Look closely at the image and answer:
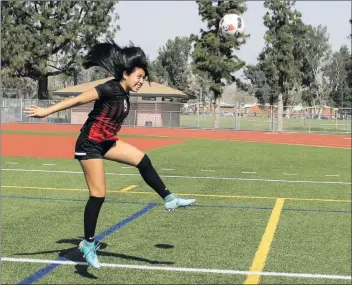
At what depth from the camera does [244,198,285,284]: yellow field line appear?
5.13 m

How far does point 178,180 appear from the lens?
504 inches

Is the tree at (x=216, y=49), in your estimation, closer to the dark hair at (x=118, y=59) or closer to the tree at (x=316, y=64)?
the dark hair at (x=118, y=59)

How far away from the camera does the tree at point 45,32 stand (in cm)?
5300

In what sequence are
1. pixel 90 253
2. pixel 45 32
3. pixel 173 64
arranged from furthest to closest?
pixel 173 64
pixel 45 32
pixel 90 253

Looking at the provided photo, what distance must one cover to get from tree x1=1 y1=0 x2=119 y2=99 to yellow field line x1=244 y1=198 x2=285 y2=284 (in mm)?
47735

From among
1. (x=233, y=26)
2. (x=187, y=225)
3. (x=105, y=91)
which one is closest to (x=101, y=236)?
(x=187, y=225)

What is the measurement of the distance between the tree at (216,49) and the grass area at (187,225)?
113 feet

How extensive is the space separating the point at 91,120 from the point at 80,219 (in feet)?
10.8

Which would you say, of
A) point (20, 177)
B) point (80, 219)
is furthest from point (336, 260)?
point (20, 177)

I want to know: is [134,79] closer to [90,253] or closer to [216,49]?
[90,253]

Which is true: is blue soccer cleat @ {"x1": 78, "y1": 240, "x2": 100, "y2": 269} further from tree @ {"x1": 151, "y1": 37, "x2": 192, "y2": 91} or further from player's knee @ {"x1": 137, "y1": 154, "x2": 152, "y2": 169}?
tree @ {"x1": 151, "y1": 37, "x2": 192, "y2": 91}

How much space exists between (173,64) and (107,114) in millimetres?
85202

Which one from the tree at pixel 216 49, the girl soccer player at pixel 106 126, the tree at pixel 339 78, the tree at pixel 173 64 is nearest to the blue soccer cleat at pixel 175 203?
the girl soccer player at pixel 106 126

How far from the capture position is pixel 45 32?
5341 centimetres
